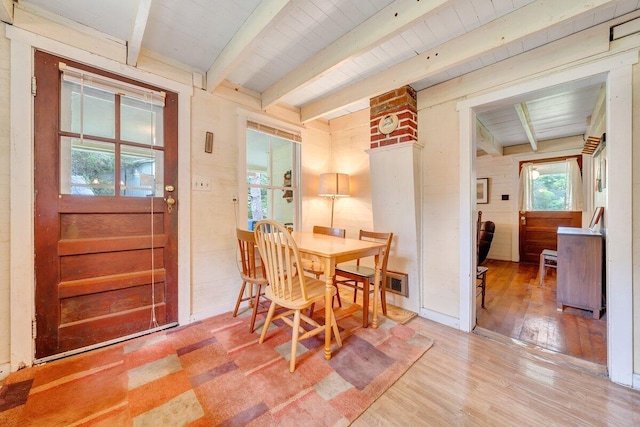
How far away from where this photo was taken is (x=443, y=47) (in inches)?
70.6

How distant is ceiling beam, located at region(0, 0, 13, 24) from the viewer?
1380 millimetres

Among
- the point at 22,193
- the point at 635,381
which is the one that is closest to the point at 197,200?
the point at 22,193

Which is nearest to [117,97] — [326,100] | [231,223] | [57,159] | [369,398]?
[57,159]

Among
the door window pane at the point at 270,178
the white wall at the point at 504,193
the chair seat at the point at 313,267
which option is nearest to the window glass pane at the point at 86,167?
the door window pane at the point at 270,178

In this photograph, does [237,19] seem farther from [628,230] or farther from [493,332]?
[493,332]

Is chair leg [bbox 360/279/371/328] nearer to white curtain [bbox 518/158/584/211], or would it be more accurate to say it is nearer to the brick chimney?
the brick chimney

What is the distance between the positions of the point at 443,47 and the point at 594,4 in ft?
2.47

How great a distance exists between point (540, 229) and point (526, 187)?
34.0 inches

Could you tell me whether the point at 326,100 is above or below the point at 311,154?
above

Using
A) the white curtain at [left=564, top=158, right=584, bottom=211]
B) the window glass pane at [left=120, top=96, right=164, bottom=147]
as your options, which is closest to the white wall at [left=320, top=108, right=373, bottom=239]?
the window glass pane at [left=120, top=96, right=164, bottom=147]

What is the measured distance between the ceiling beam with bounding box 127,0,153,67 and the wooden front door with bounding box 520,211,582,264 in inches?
246

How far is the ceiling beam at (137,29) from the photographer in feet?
4.43

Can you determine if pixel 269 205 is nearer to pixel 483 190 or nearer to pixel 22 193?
pixel 22 193

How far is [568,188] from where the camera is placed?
4.45m
